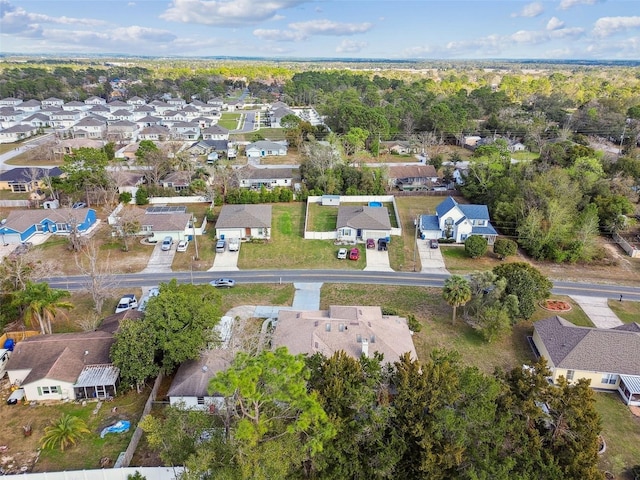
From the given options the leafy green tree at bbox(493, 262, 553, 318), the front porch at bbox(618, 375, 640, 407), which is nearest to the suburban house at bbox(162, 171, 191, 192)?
the leafy green tree at bbox(493, 262, 553, 318)

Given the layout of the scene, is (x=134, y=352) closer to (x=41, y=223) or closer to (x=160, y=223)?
(x=160, y=223)

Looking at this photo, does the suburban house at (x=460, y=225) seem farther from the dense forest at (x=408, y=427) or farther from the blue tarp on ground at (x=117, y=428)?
the blue tarp on ground at (x=117, y=428)

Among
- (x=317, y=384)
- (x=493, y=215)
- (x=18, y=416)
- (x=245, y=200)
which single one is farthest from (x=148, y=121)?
(x=317, y=384)

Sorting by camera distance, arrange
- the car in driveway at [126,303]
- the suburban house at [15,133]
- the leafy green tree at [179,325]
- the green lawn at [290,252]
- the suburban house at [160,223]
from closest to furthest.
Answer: the leafy green tree at [179,325] < the car in driveway at [126,303] < the green lawn at [290,252] < the suburban house at [160,223] < the suburban house at [15,133]

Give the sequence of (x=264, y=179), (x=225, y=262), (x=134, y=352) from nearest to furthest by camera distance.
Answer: (x=134, y=352) < (x=225, y=262) < (x=264, y=179)

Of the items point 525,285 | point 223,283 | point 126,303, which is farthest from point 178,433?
point 525,285

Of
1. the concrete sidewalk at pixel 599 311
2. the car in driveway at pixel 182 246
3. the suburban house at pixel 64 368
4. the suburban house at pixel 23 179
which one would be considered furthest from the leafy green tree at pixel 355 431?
the suburban house at pixel 23 179
